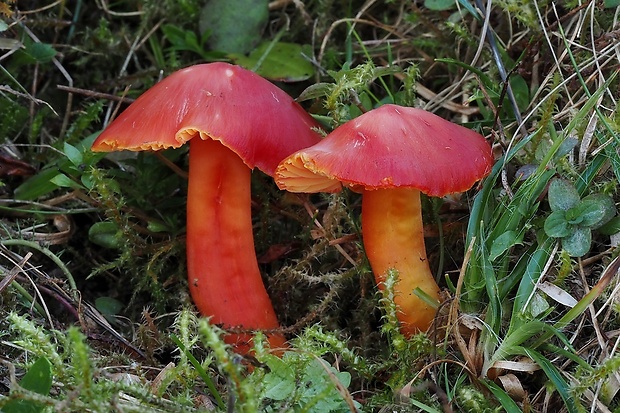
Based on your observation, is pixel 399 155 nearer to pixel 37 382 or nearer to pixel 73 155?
pixel 37 382

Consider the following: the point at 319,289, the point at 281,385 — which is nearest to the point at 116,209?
the point at 319,289

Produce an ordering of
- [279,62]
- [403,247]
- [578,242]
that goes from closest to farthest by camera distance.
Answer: [578,242] < [403,247] < [279,62]

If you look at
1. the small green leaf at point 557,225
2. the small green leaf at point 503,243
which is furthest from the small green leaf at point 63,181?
the small green leaf at point 557,225

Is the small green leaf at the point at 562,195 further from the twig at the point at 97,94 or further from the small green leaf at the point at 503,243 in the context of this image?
the twig at the point at 97,94

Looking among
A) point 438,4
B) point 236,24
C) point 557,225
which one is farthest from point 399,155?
point 236,24

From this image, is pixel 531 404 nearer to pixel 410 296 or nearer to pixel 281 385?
pixel 410 296

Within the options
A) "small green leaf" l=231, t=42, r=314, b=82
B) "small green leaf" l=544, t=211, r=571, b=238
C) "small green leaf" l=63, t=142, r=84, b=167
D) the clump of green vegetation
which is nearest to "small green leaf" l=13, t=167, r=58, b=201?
the clump of green vegetation
